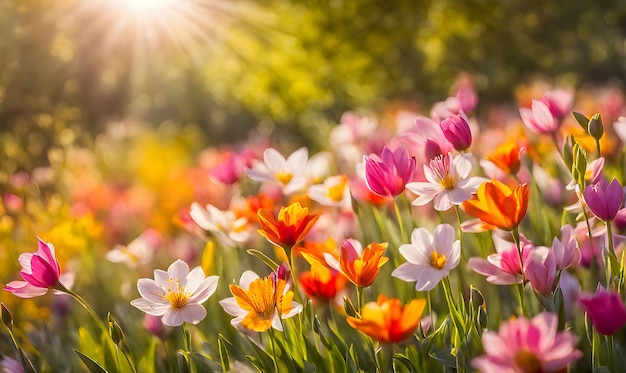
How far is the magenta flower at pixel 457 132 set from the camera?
5.25ft

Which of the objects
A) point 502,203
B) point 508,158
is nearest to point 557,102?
point 508,158

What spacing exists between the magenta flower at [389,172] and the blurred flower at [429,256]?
133mm

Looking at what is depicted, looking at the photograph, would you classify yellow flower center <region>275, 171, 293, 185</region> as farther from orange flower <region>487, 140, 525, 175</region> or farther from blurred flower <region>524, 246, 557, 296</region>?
blurred flower <region>524, 246, 557, 296</region>

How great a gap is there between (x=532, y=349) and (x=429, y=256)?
50 cm

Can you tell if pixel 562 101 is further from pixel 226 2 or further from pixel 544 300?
pixel 226 2

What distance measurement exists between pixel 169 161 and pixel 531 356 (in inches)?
391

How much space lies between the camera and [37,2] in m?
4.60

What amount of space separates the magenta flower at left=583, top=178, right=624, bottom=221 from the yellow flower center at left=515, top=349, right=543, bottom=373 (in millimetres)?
542

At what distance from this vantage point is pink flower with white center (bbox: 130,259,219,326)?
1.48 metres

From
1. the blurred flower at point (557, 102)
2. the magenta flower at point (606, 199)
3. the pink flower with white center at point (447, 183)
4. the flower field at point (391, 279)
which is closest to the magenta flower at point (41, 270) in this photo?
the flower field at point (391, 279)

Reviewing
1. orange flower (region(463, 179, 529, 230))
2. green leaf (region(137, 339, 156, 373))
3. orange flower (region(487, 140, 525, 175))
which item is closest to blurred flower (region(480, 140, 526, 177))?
orange flower (region(487, 140, 525, 175))

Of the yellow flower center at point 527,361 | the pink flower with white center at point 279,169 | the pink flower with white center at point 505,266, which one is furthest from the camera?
the pink flower with white center at point 279,169

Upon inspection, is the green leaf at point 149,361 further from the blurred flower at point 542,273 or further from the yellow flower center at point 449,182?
the blurred flower at point 542,273

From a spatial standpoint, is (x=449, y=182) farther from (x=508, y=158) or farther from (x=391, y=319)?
(x=391, y=319)
